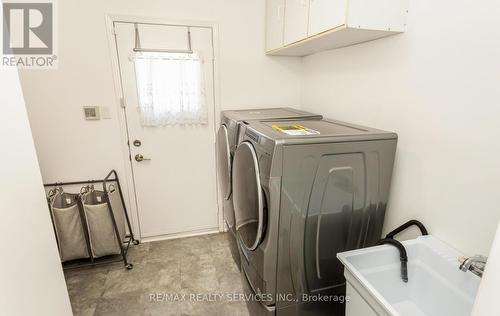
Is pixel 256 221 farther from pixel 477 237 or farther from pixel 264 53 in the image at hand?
pixel 264 53

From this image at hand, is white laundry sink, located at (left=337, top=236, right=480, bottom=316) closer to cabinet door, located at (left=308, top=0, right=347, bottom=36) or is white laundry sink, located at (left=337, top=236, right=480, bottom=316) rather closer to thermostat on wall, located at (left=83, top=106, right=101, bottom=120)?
cabinet door, located at (left=308, top=0, right=347, bottom=36)

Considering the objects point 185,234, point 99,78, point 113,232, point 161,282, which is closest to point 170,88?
point 99,78

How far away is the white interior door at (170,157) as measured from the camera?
227cm

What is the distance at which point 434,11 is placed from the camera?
4.03ft

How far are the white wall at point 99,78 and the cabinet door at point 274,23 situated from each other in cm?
11

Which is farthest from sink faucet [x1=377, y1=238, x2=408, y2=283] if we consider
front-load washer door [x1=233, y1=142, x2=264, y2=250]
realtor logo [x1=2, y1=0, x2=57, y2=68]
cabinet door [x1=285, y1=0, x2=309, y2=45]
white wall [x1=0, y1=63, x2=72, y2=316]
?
realtor logo [x1=2, y1=0, x2=57, y2=68]

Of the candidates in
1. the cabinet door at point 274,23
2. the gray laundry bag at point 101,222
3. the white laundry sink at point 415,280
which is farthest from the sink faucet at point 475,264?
the gray laundry bag at point 101,222

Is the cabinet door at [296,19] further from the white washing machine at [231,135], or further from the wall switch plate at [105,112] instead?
the wall switch plate at [105,112]

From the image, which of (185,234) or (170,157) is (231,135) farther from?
(185,234)

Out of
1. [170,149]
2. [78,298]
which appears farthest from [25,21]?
[78,298]

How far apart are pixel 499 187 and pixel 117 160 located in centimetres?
263

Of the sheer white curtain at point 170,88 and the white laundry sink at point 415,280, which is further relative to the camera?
the sheer white curtain at point 170,88

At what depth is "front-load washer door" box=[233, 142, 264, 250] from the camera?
1.32m

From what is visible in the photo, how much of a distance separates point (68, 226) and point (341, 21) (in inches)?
100
